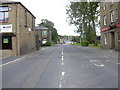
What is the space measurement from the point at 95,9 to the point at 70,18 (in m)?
12.0

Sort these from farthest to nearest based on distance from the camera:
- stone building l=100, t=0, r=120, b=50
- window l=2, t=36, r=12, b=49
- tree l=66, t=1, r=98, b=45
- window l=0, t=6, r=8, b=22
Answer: tree l=66, t=1, r=98, b=45 → stone building l=100, t=0, r=120, b=50 → window l=2, t=36, r=12, b=49 → window l=0, t=6, r=8, b=22

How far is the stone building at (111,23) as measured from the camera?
878 inches

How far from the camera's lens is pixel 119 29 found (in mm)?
21672

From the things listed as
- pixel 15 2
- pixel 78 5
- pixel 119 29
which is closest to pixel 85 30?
pixel 78 5

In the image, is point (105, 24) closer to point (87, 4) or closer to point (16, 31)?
point (87, 4)

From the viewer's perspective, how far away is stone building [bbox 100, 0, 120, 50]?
73.2 ft

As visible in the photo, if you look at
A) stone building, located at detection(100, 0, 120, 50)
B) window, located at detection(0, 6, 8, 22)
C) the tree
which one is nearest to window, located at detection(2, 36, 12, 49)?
window, located at detection(0, 6, 8, 22)

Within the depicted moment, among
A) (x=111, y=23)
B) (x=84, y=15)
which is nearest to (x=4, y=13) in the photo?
(x=111, y=23)

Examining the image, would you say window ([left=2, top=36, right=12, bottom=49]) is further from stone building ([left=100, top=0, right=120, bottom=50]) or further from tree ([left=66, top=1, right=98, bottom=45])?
tree ([left=66, top=1, right=98, bottom=45])

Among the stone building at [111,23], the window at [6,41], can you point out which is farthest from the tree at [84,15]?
the window at [6,41]

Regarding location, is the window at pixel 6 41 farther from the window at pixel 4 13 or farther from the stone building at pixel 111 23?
the stone building at pixel 111 23

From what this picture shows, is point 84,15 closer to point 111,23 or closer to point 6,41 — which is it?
point 111,23

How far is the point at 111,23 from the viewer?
81.3 feet

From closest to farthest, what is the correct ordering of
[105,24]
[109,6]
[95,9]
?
[109,6], [105,24], [95,9]
